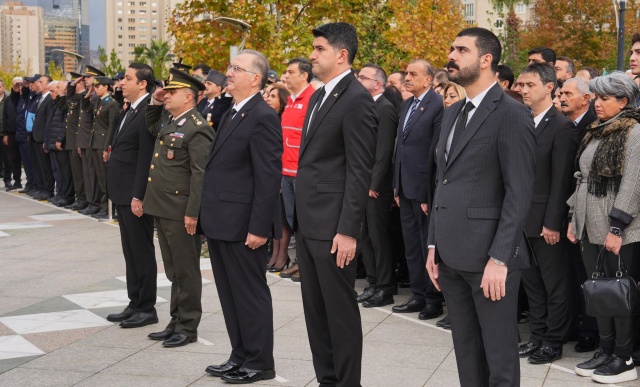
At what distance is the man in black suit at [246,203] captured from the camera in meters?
6.13

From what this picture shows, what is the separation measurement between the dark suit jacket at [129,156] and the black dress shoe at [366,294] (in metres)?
2.47

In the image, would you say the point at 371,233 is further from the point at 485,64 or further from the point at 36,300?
the point at 485,64

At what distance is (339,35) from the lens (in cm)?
534

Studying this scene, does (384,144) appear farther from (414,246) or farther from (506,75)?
(506,75)

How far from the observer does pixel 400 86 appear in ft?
34.2

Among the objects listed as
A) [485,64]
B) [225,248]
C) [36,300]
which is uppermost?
[485,64]

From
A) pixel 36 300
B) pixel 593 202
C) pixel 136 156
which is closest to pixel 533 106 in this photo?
pixel 593 202

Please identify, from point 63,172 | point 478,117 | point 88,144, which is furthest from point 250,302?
point 63,172

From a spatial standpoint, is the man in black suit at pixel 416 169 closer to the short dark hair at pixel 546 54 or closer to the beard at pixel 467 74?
the short dark hair at pixel 546 54

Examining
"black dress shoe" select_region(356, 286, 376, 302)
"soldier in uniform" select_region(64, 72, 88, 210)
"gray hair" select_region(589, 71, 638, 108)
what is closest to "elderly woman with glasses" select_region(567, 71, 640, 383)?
"gray hair" select_region(589, 71, 638, 108)

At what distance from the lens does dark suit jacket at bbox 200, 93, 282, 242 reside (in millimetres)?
6109

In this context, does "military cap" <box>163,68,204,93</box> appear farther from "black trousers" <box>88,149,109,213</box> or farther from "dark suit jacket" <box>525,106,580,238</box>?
"black trousers" <box>88,149,109,213</box>

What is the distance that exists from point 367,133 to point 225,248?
1.55m

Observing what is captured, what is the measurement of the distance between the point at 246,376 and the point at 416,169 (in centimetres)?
296
